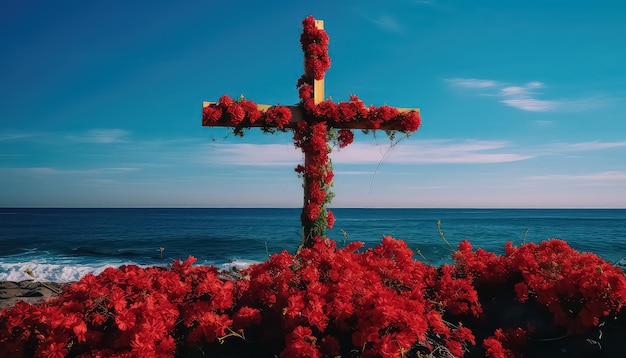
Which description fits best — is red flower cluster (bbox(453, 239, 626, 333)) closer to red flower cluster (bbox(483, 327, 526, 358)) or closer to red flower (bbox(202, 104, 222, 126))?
red flower cluster (bbox(483, 327, 526, 358))

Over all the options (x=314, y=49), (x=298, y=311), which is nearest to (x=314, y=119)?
(x=314, y=49)

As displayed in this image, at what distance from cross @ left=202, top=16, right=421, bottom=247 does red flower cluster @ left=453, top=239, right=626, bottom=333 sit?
2434 millimetres

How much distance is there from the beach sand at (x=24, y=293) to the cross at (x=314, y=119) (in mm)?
4986

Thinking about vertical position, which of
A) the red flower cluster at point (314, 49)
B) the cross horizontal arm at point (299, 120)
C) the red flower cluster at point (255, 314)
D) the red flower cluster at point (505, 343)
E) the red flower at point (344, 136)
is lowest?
the red flower cluster at point (505, 343)

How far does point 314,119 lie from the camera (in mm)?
7059

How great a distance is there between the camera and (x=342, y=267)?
13.4 feet

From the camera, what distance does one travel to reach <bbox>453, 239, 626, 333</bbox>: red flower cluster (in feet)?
12.4

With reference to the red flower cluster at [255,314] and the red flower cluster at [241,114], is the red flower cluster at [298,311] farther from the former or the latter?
the red flower cluster at [241,114]

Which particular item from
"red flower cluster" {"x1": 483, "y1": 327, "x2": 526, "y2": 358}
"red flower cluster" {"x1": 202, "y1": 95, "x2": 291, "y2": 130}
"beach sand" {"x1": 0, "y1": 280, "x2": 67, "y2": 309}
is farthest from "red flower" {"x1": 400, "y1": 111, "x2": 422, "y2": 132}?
"beach sand" {"x1": 0, "y1": 280, "x2": 67, "y2": 309}

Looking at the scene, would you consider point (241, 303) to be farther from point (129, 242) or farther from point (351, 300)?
point (129, 242)

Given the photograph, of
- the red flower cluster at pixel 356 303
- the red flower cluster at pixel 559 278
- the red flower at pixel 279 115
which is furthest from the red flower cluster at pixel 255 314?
the red flower at pixel 279 115

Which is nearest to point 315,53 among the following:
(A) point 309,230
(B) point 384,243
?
(A) point 309,230

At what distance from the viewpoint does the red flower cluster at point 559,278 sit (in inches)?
148

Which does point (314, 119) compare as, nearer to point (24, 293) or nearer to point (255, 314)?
point (255, 314)
